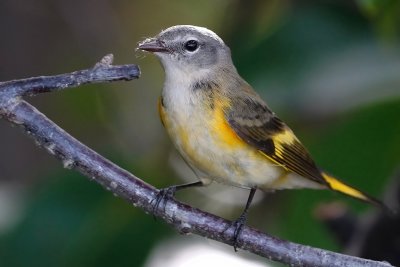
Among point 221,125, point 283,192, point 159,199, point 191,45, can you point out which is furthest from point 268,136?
point 283,192

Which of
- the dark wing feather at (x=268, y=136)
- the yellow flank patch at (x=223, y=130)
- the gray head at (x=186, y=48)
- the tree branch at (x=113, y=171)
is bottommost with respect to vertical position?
the tree branch at (x=113, y=171)

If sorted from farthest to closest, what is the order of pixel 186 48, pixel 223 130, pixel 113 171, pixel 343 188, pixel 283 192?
pixel 283 192 → pixel 343 188 → pixel 186 48 → pixel 223 130 → pixel 113 171

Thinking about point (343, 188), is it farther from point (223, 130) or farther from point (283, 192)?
point (283, 192)

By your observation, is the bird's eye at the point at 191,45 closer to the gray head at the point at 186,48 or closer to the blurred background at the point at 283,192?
the gray head at the point at 186,48

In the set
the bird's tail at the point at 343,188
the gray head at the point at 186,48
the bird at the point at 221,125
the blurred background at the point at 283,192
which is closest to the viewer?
the bird at the point at 221,125

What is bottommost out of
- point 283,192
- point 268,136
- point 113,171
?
point 113,171

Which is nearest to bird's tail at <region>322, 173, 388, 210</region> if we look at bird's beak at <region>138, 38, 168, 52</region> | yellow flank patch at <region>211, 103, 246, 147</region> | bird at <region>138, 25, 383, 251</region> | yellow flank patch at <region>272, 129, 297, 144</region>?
bird at <region>138, 25, 383, 251</region>

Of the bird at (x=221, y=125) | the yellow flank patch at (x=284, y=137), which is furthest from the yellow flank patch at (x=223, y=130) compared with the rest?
the yellow flank patch at (x=284, y=137)

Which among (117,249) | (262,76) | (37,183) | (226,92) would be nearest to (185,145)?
(226,92)
